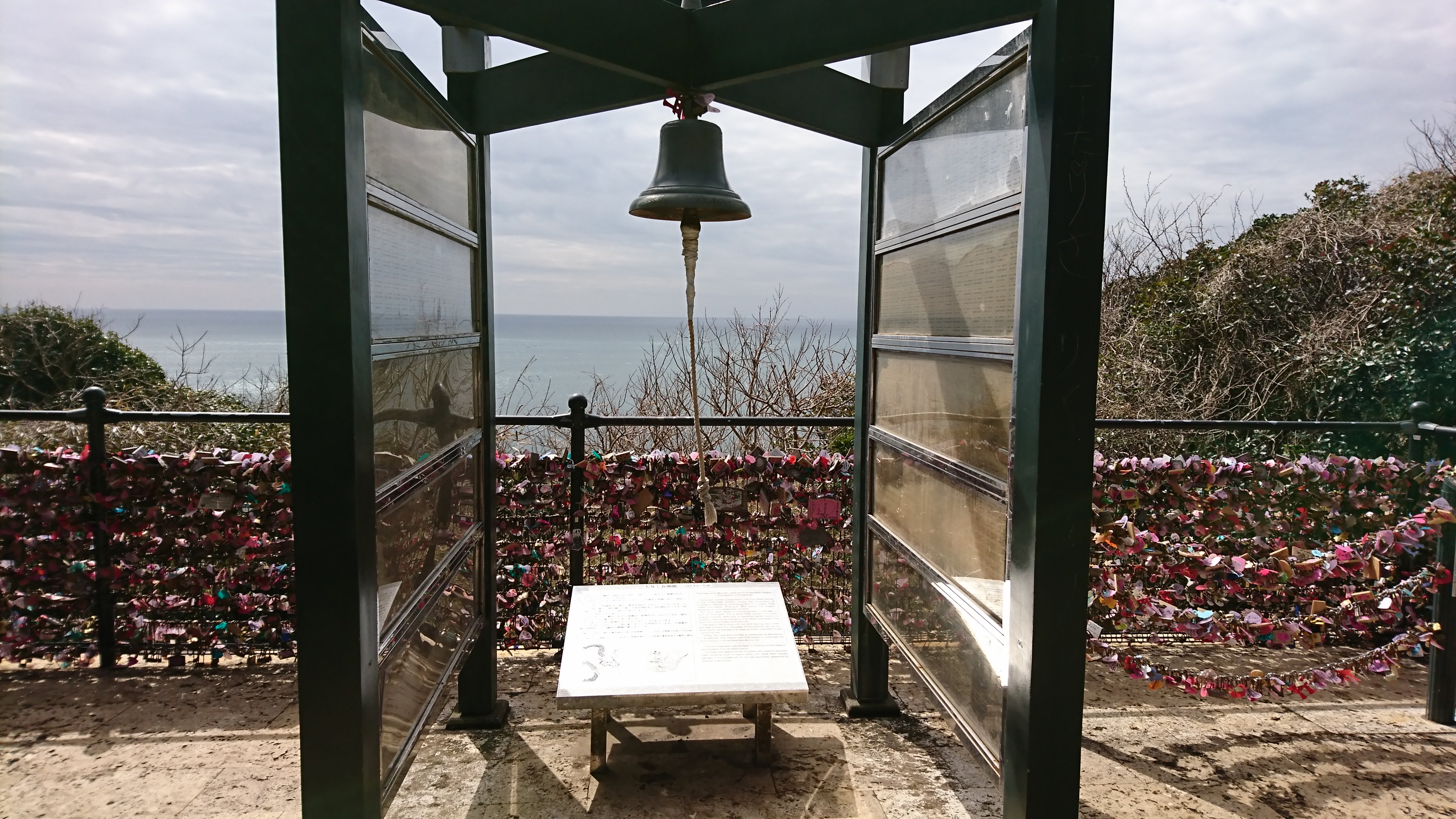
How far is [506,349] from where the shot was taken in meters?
66.2

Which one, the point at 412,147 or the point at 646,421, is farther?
the point at 646,421

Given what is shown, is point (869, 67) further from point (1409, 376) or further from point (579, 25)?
point (1409, 376)

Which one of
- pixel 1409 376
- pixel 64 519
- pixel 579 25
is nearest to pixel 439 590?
pixel 579 25

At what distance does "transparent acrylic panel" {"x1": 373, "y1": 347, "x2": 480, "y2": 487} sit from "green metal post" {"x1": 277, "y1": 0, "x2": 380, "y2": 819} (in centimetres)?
14

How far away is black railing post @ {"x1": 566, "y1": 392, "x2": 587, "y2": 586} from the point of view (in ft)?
12.7

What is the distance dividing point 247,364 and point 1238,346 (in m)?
9.47

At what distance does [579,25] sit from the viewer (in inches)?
80.7

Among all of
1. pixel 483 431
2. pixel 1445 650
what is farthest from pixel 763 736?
pixel 1445 650

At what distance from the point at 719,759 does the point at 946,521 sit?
1.25 metres

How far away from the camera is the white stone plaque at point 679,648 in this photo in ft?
8.54

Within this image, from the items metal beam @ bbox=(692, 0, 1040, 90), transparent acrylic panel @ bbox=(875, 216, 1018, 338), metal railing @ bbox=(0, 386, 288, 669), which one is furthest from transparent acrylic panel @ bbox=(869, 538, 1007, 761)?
metal railing @ bbox=(0, 386, 288, 669)

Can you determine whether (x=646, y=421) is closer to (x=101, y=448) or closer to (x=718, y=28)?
(x=718, y=28)

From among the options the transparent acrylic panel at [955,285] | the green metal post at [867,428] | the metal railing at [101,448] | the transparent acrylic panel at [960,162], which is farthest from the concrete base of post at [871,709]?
the metal railing at [101,448]

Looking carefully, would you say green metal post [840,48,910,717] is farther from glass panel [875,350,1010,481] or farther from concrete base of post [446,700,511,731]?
concrete base of post [446,700,511,731]
